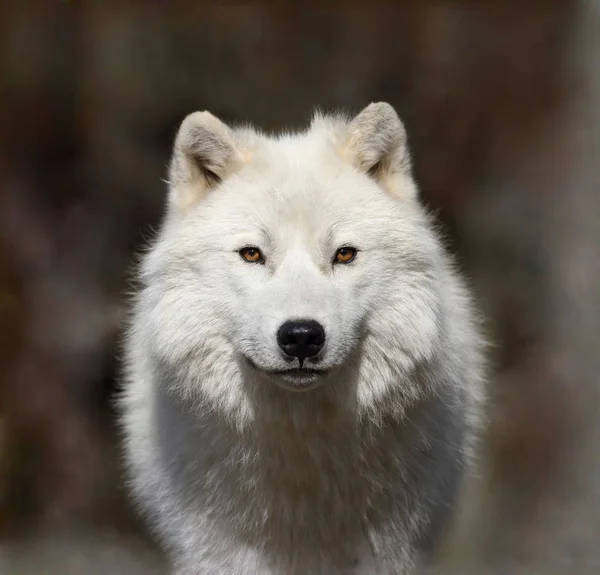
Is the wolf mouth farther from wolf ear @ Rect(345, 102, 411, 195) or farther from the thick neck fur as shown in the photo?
wolf ear @ Rect(345, 102, 411, 195)

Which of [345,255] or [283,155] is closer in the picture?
[345,255]

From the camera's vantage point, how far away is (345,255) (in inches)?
114

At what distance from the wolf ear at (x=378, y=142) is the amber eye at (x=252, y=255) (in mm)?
657

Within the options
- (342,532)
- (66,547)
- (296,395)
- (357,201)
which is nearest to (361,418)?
(296,395)

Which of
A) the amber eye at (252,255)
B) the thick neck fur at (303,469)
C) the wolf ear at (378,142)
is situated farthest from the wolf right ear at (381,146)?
the thick neck fur at (303,469)

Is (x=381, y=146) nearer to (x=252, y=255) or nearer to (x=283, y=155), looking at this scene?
(x=283, y=155)

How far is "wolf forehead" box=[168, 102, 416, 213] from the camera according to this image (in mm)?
3092

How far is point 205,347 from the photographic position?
9.62 ft

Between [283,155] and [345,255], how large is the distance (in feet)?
1.91

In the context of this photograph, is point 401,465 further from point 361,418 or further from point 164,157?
point 164,157

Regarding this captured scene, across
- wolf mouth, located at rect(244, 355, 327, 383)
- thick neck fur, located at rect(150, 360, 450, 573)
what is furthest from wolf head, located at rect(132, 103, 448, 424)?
thick neck fur, located at rect(150, 360, 450, 573)

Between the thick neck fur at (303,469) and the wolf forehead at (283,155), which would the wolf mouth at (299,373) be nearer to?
the thick neck fur at (303,469)

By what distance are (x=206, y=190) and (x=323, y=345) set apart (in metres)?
1.04

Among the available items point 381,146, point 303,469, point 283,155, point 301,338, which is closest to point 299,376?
point 301,338
